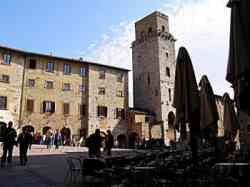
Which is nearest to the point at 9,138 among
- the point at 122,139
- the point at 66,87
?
the point at 66,87

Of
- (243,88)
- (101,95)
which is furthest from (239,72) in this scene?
(101,95)

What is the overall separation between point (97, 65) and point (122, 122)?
28.6 feet

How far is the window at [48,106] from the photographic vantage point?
3247cm

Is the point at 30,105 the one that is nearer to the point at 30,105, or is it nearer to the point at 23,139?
the point at 30,105

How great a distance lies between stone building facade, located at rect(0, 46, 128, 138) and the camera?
102 ft

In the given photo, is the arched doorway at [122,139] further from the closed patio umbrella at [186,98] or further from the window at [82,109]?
the closed patio umbrella at [186,98]

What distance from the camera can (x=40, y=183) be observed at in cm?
719

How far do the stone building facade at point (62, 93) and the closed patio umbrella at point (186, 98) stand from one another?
89.2 feet

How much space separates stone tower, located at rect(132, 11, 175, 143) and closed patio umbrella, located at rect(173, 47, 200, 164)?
32.9 m

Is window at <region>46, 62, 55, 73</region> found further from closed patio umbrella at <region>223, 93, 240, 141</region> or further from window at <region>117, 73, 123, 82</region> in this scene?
closed patio umbrella at <region>223, 93, 240, 141</region>

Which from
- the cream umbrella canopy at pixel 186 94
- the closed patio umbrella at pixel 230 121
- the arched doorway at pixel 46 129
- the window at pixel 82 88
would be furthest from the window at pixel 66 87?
the cream umbrella canopy at pixel 186 94

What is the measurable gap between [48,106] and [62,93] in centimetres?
256

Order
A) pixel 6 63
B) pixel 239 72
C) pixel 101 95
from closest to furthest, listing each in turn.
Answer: pixel 239 72 < pixel 6 63 < pixel 101 95

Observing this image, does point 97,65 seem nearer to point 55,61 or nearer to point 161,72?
point 55,61
